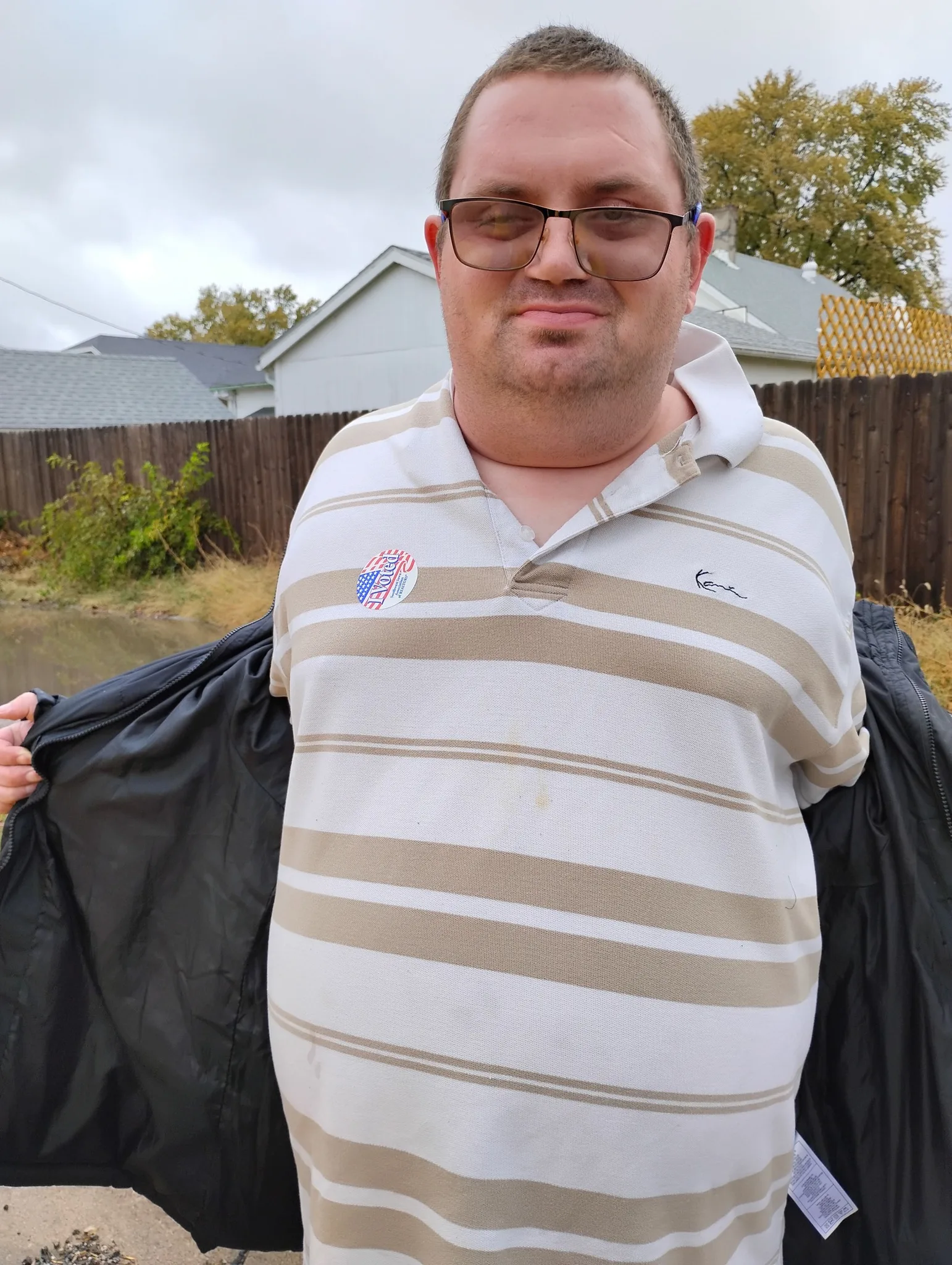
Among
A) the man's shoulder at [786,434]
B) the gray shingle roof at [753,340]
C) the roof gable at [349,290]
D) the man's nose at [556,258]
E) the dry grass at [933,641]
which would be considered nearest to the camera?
the man's nose at [556,258]

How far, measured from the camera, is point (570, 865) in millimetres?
1159

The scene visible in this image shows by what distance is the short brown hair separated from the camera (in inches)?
50.4

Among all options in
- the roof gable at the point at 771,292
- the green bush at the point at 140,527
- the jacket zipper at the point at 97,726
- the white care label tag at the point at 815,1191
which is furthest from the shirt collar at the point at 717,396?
the roof gable at the point at 771,292

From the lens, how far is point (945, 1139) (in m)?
1.38

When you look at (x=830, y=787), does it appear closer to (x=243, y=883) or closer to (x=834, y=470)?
(x=243, y=883)

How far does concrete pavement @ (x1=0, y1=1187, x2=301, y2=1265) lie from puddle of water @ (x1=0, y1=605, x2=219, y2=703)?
4857 mm

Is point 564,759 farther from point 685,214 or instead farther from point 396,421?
point 685,214

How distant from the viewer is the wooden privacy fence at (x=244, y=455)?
1062 cm

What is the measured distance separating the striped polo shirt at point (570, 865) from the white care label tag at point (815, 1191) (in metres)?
0.17

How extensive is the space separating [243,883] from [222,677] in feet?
1.21

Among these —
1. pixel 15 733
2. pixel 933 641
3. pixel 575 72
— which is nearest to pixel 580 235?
pixel 575 72

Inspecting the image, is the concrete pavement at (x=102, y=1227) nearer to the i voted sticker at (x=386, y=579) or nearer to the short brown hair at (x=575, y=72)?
the i voted sticker at (x=386, y=579)

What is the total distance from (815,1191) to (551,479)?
3.87ft

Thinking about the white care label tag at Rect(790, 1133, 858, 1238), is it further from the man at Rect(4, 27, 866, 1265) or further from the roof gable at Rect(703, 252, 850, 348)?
the roof gable at Rect(703, 252, 850, 348)
